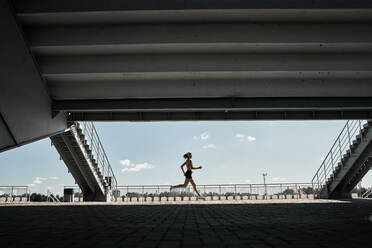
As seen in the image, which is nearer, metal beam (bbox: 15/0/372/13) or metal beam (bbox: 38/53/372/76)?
metal beam (bbox: 15/0/372/13)

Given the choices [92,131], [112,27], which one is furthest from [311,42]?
[92,131]

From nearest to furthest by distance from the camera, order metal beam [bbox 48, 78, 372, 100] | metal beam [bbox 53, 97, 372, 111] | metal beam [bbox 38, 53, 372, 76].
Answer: metal beam [bbox 38, 53, 372, 76], metal beam [bbox 48, 78, 372, 100], metal beam [bbox 53, 97, 372, 111]

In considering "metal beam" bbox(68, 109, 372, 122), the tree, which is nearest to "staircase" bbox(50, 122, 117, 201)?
"metal beam" bbox(68, 109, 372, 122)

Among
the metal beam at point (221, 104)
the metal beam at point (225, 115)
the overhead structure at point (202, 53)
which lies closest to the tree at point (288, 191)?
the metal beam at point (225, 115)

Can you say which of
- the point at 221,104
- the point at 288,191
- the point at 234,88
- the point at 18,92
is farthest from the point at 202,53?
the point at 288,191

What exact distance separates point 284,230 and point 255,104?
9145mm

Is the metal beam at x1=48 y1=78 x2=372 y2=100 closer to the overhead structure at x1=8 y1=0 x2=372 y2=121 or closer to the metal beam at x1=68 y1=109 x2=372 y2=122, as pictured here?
the overhead structure at x1=8 y1=0 x2=372 y2=121

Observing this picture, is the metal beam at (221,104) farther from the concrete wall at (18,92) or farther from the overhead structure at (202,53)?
the concrete wall at (18,92)

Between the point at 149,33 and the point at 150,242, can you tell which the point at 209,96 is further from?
the point at 150,242

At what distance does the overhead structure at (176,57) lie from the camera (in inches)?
388

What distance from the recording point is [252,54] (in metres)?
12.0

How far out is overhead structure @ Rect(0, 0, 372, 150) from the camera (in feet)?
32.3

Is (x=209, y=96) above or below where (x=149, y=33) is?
below

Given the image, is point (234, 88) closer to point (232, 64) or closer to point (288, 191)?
point (232, 64)
